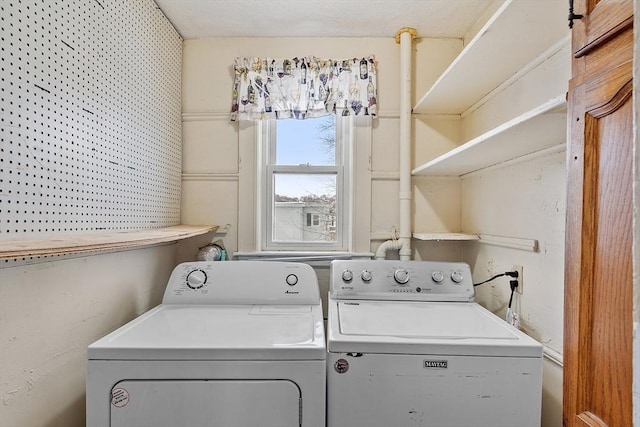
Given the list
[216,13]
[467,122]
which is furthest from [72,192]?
[467,122]

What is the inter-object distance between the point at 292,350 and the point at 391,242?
1.18 metres

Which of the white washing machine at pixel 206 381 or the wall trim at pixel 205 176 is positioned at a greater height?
the wall trim at pixel 205 176

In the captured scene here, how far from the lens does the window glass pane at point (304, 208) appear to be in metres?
2.25

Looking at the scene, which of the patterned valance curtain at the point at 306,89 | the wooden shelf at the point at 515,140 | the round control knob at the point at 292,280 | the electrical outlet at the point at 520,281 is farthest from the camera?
the patterned valance curtain at the point at 306,89

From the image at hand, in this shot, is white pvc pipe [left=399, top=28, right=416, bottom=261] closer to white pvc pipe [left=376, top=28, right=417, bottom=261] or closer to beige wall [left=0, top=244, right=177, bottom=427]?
white pvc pipe [left=376, top=28, right=417, bottom=261]

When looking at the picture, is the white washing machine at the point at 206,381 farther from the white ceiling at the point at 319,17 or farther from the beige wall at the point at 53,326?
the white ceiling at the point at 319,17

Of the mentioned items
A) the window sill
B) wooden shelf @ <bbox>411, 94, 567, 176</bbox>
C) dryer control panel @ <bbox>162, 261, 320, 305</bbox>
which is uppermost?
wooden shelf @ <bbox>411, 94, 567, 176</bbox>

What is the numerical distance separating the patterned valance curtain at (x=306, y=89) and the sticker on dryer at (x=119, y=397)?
1.55 m

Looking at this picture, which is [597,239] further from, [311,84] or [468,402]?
[311,84]

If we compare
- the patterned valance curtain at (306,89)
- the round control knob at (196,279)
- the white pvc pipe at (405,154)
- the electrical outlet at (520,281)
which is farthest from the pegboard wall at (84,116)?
the electrical outlet at (520,281)

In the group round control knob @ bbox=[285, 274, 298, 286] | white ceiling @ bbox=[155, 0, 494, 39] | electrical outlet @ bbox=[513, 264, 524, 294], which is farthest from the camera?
white ceiling @ bbox=[155, 0, 494, 39]

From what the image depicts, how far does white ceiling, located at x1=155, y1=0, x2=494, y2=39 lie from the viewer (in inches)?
71.0

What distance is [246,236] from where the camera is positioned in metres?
2.16

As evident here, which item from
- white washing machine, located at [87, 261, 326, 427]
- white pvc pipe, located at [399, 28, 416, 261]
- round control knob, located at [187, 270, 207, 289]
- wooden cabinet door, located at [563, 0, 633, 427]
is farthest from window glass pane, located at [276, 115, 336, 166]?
wooden cabinet door, located at [563, 0, 633, 427]
